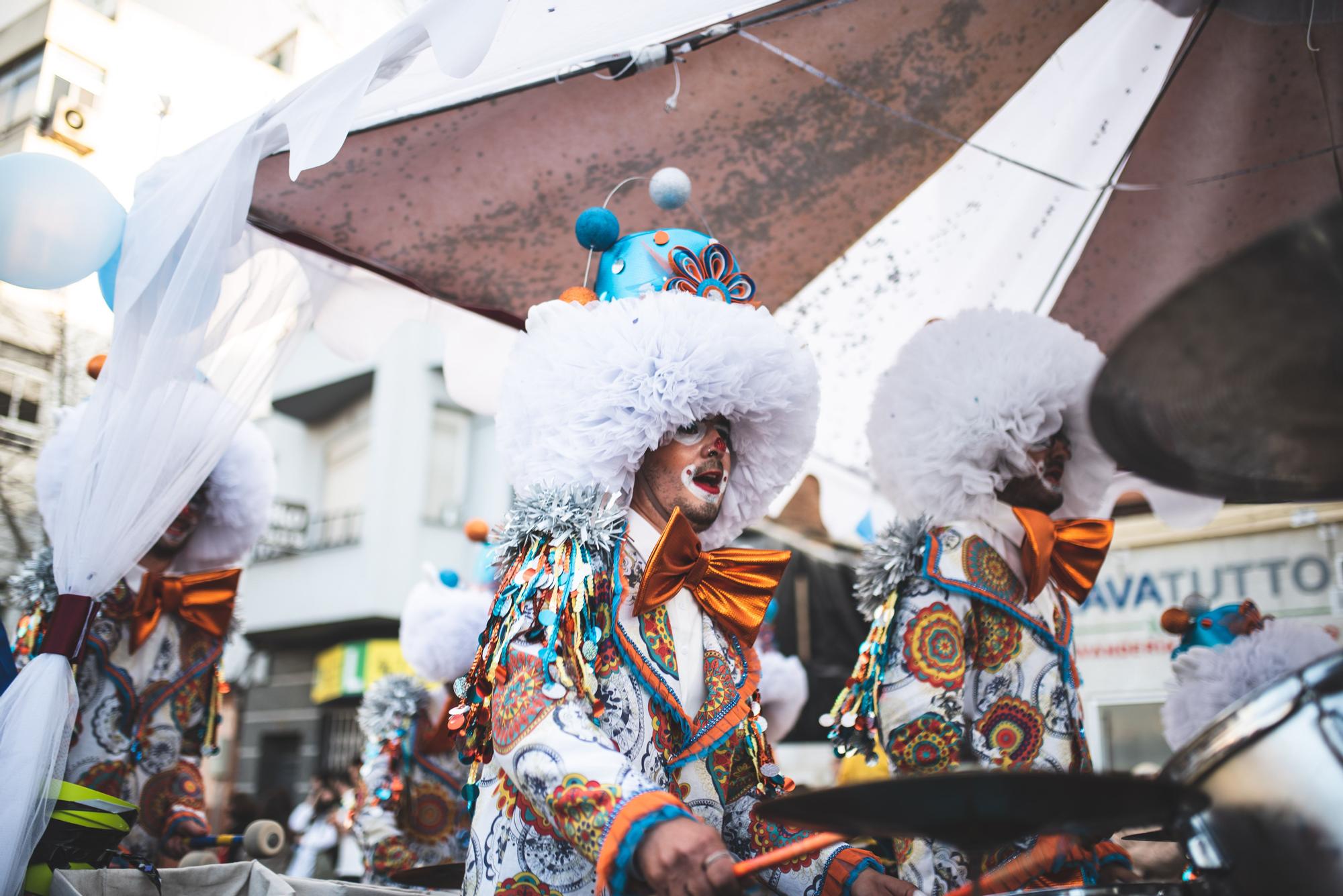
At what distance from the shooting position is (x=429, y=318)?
414cm

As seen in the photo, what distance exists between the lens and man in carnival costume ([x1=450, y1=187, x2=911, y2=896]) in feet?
Result: 6.73

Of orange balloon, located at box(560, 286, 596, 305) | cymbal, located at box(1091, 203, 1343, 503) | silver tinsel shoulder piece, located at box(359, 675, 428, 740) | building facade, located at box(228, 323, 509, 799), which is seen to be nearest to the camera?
cymbal, located at box(1091, 203, 1343, 503)

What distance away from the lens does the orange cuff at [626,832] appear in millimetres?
1665

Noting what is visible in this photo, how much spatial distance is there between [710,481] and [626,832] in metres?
0.96

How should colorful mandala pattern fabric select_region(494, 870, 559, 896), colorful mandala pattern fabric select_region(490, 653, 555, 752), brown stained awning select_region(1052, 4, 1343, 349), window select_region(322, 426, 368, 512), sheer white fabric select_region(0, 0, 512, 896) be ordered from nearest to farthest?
colorful mandala pattern fabric select_region(490, 653, 555, 752)
colorful mandala pattern fabric select_region(494, 870, 559, 896)
sheer white fabric select_region(0, 0, 512, 896)
brown stained awning select_region(1052, 4, 1343, 349)
window select_region(322, 426, 368, 512)

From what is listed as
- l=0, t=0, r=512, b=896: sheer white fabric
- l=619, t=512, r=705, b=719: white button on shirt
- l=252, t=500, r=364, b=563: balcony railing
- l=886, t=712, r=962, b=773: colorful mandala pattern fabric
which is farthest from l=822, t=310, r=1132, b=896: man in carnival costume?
l=252, t=500, r=364, b=563: balcony railing

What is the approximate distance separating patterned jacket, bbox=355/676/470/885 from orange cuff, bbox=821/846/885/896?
2.67m

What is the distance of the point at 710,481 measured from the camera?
246cm

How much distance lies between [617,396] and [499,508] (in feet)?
37.5

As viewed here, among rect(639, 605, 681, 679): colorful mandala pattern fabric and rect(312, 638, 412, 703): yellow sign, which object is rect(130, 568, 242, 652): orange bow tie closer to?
rect(639, 605, 681, 679): colorful mandala pattern fabric

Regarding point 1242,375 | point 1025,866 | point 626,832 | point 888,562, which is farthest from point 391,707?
point 1242,375

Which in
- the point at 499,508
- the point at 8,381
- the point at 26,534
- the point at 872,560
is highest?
the point at 499,508

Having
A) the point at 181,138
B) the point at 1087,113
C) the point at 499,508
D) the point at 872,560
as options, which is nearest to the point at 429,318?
the point at 181,138

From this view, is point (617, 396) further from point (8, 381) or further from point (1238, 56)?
point (8, 381)
